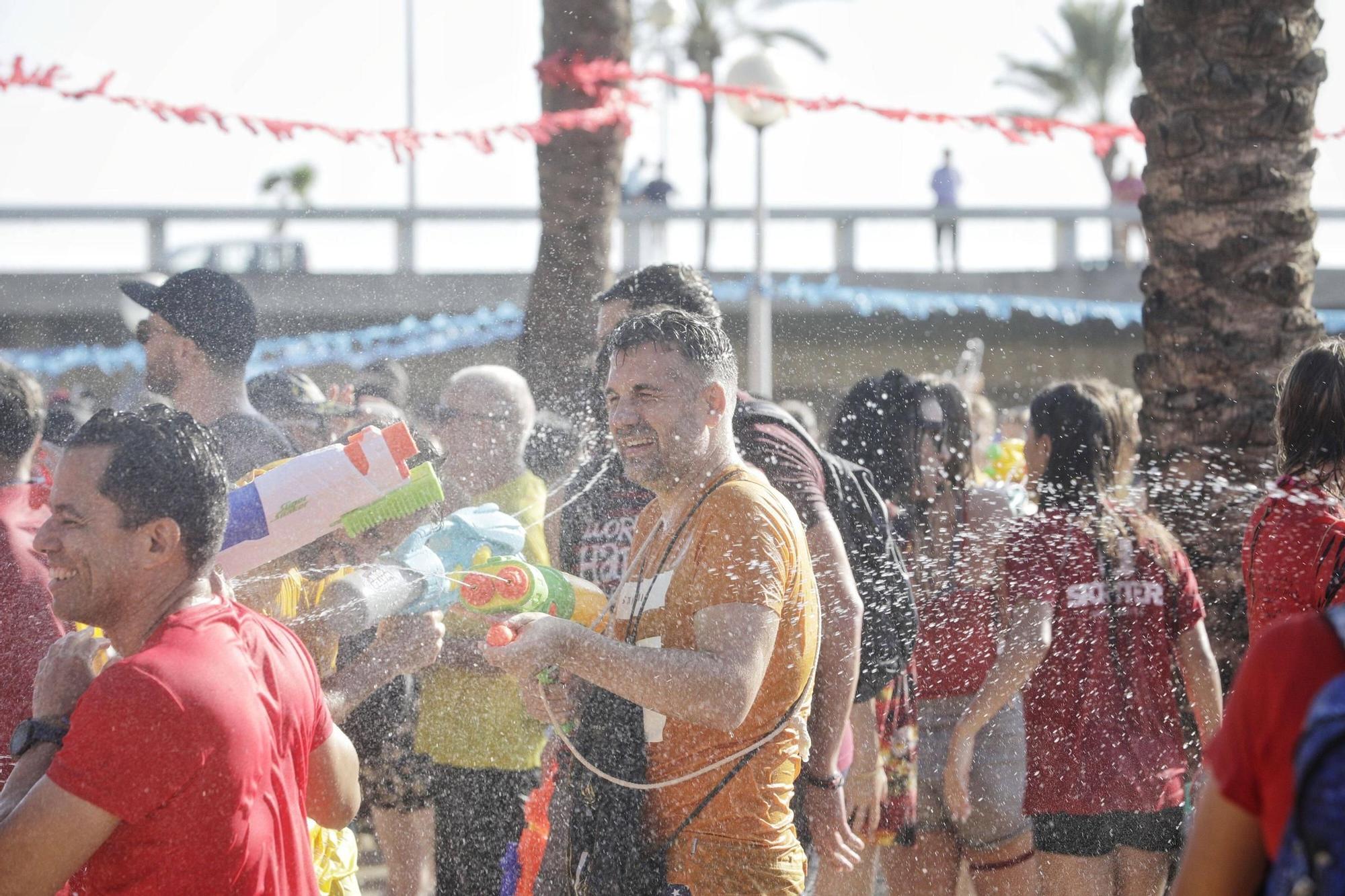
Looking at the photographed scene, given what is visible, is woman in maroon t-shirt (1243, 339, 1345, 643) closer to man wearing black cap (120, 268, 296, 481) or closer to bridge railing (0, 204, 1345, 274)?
man wearing black cap (120, 268, 296, 481)

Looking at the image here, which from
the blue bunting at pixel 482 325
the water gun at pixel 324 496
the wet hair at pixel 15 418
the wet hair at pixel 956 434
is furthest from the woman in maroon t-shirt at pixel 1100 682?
the blue bunting at pixel 482 325

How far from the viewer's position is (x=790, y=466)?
10.6ft

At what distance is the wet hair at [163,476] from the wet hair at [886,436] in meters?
2.43

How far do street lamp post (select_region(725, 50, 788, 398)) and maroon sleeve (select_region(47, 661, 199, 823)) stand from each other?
660cm

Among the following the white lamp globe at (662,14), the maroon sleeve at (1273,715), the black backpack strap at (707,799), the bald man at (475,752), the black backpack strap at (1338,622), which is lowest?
the bald man at (475,752)

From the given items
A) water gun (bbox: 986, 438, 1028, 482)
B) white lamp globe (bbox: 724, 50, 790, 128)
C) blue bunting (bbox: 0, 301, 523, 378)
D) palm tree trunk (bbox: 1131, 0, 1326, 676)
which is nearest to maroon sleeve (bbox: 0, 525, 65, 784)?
palm tree trunk (bbox: 1131, 0, 1326, 676)

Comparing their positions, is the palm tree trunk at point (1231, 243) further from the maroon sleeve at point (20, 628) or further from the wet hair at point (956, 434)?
the maroon sleeve at point (20, 628)

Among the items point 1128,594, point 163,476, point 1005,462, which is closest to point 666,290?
point 1128,594

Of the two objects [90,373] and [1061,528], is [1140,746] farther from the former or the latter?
[90,373]

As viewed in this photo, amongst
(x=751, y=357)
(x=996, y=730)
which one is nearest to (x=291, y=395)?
(x=996, y=730)

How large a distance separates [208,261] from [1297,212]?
11637 millimetres

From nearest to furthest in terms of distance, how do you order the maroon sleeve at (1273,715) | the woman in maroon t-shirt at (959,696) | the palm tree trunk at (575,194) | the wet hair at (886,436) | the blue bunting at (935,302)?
the maroon sleeve at (1273,715), the woman in maroon t-shirt at (959,696), the wet hair at (886,436), the palm tree trunk at (575,194), the blue bunting at (935,302)

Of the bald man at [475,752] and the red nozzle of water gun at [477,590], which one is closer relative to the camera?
the red nozzle of water gun at [477,590]

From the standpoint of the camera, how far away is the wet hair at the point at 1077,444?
12.4 feet
